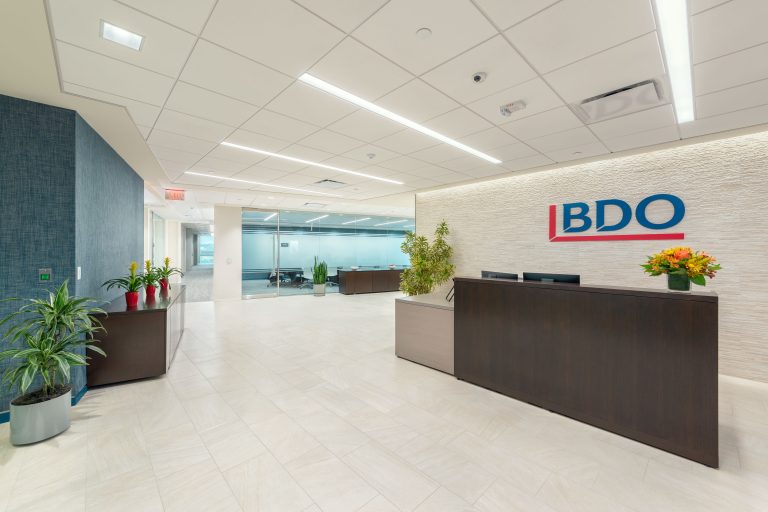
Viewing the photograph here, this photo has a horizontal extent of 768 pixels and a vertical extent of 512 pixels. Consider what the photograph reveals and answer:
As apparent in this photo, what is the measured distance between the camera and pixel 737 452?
239cm

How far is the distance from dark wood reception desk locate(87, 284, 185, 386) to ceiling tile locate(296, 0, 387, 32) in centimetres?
352

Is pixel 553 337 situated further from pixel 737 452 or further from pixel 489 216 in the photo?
pixel 489 216

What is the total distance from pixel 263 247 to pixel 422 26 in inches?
396

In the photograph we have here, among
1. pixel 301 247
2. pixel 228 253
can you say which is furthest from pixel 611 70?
pixel 301 247

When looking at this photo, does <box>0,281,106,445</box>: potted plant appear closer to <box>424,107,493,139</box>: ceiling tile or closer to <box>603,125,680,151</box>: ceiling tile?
<box>424,107,493,139</box>: ceiling tile

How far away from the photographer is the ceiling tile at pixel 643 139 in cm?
364

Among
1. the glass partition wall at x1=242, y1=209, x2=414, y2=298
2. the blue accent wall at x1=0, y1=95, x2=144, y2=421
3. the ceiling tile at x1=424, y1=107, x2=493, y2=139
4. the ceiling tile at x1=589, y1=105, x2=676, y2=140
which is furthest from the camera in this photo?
the glass partition wall at x1=242, y1=209, x2=414, y2=298

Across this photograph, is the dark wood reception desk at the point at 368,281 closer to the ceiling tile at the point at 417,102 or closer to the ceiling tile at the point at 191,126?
the ceiling tile at the point at 191,126

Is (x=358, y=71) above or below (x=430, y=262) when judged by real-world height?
above

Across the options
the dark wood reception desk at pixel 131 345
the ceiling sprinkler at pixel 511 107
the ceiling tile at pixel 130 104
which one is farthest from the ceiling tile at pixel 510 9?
the dark wood reception desk at pixel 131 345

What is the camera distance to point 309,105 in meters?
3.11

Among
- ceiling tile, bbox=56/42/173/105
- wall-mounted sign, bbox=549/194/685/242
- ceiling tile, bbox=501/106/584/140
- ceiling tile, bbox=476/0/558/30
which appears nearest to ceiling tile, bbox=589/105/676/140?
ceiling tile, bbox=501/106/584/140

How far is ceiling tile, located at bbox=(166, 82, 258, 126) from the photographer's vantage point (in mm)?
2863

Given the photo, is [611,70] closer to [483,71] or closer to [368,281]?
[483,71]
